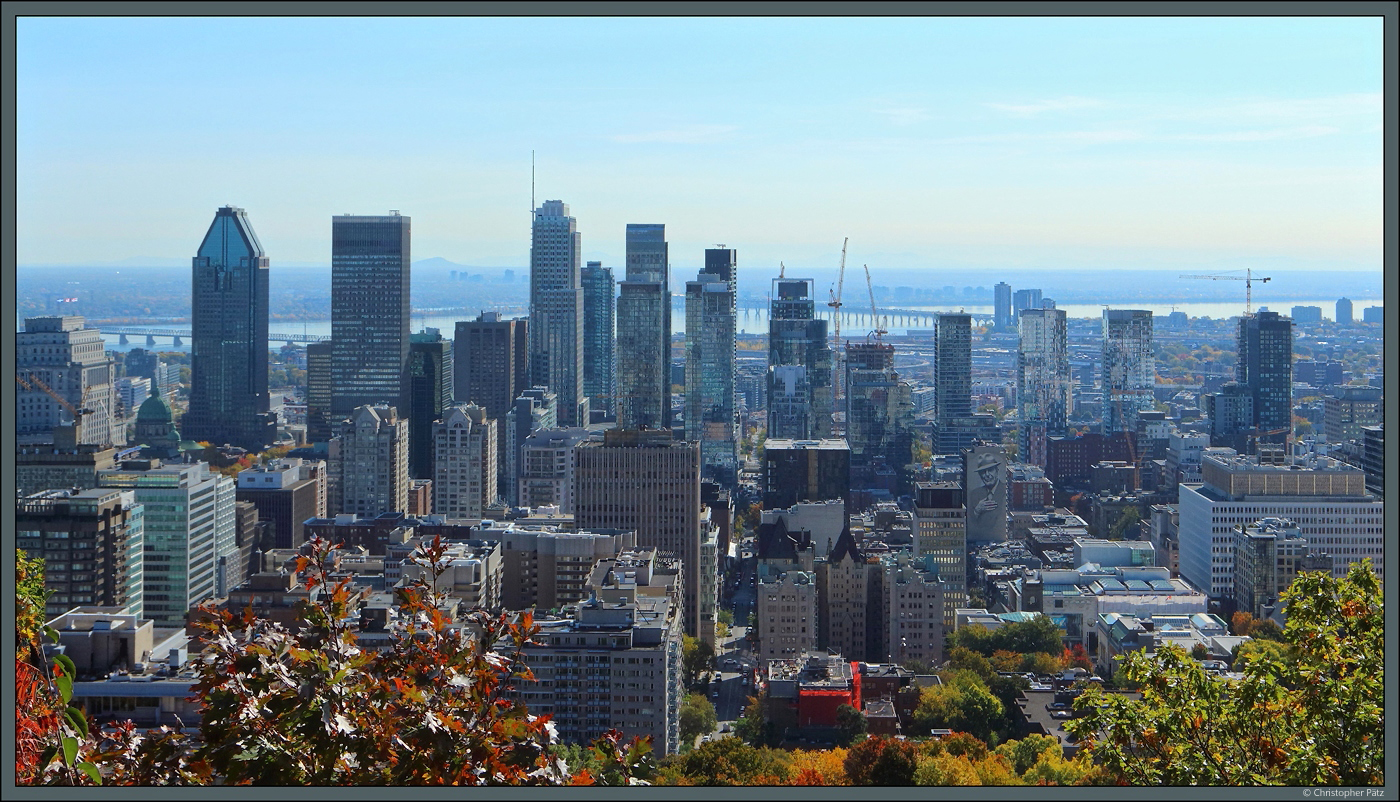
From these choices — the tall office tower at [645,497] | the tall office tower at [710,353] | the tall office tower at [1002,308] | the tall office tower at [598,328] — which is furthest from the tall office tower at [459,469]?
the tall office tower at [1002,308]

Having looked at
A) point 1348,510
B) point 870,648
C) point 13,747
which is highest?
point 13,747

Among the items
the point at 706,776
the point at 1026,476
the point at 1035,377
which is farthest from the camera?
the point at 1035,377

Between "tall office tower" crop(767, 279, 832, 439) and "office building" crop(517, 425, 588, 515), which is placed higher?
"tall office tower" crop(767, 279, 832, 439)

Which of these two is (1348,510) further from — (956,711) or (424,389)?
(424,389)

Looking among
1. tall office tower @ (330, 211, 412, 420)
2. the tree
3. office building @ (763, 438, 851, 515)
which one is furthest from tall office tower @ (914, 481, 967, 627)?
tall office tower @ (330, 211, 412, 420)

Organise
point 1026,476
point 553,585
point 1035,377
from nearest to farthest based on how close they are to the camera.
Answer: point 553,585 < point 1026,476 < point 1035,377

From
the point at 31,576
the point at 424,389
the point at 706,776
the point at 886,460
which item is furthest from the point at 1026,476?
the point at 31,576

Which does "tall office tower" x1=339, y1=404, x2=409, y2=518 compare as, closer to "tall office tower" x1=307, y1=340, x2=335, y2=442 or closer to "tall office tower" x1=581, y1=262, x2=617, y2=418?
"tall office tower" x1=307, y1=340, x2=335, y2=442

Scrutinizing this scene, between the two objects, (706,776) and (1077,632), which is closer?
(706,776)
